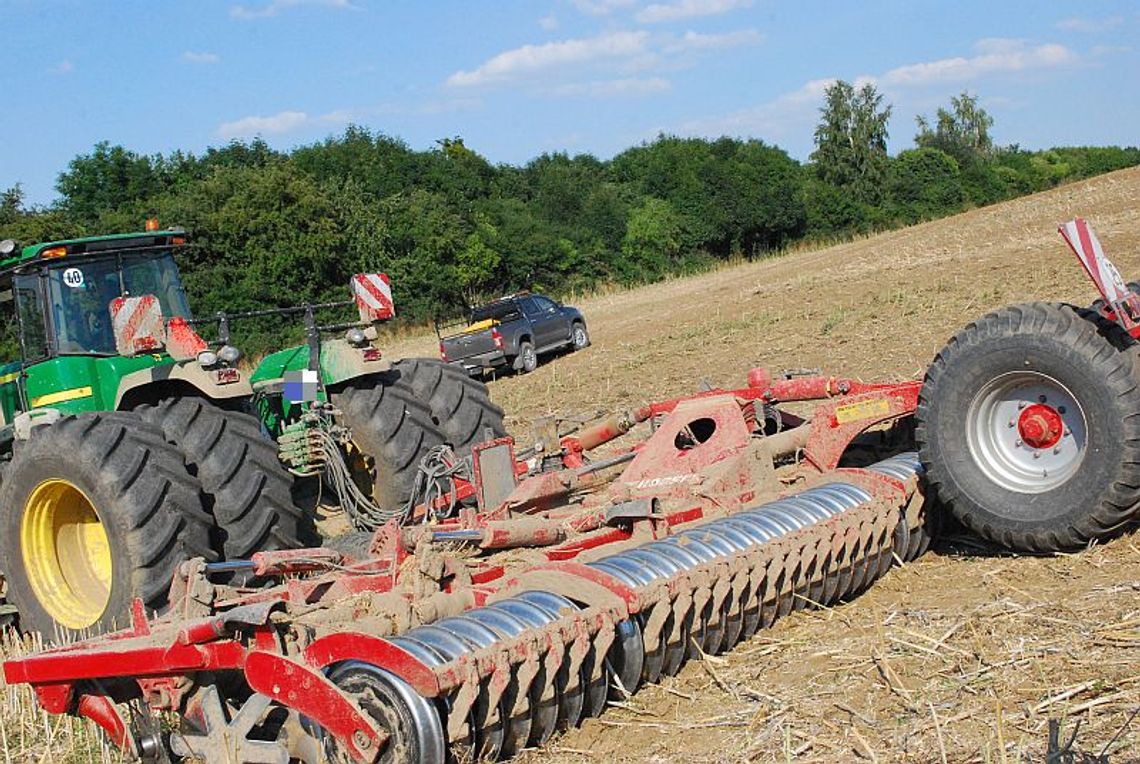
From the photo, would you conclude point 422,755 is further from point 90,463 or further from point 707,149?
point 707,149

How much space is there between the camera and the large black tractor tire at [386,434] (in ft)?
25.3

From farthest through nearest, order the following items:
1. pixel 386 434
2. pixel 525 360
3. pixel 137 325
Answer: pixel 525 360
pixel 386 434
pixel 137 325

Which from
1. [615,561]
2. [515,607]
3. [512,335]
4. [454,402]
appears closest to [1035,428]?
[615,561]

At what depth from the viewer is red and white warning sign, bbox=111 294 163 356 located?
7.10 meters

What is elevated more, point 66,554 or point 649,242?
point 649,242

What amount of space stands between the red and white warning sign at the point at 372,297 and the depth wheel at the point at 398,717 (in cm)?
444

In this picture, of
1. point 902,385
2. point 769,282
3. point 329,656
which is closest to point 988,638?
point 902,385

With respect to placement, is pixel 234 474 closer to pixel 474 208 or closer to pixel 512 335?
pixel 512 335

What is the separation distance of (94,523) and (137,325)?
48.0 inches

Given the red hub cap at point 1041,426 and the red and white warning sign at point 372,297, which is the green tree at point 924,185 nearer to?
the red and white warning sign at point 372,297

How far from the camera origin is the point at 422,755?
11.7 feet

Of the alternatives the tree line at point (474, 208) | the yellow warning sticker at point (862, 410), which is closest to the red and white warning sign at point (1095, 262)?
the yellow warning sticker at point (862, 410)

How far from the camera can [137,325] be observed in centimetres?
713

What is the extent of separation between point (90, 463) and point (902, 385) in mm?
4212
